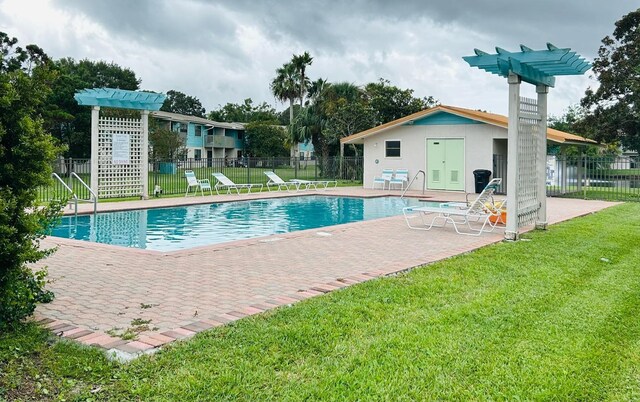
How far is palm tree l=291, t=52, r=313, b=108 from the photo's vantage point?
44594 millimetres

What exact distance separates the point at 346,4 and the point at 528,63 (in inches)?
283

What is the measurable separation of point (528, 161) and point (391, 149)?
14548mm

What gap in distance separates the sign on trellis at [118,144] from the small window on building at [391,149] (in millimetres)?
10672

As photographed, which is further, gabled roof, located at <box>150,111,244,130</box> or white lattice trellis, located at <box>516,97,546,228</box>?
gabled roof, located at <box>150,111,244,130</box>

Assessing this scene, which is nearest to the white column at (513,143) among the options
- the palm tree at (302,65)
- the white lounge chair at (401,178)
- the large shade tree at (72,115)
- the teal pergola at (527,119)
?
the teal pergola at (527,119)

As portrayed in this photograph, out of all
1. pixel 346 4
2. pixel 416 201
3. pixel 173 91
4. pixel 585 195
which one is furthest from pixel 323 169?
pixel 173 91

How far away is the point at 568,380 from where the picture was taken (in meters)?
3.45

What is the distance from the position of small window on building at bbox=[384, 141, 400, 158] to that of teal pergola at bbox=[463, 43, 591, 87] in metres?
14.5

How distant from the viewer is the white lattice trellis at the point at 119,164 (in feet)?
58.9

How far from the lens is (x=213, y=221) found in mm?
13883

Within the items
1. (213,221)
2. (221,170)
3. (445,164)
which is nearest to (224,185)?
(221,170)

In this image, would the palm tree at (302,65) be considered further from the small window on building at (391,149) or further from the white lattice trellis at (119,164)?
the white lattice trellis at (119,164)

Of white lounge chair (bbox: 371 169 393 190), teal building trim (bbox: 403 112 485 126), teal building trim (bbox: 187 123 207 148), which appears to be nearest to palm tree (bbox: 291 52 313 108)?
teal building trim (bbox: 187 123 207 148)

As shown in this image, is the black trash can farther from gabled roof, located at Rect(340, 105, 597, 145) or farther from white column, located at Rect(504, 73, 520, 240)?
white column, located at Rect(504, 73, 520, 240)
